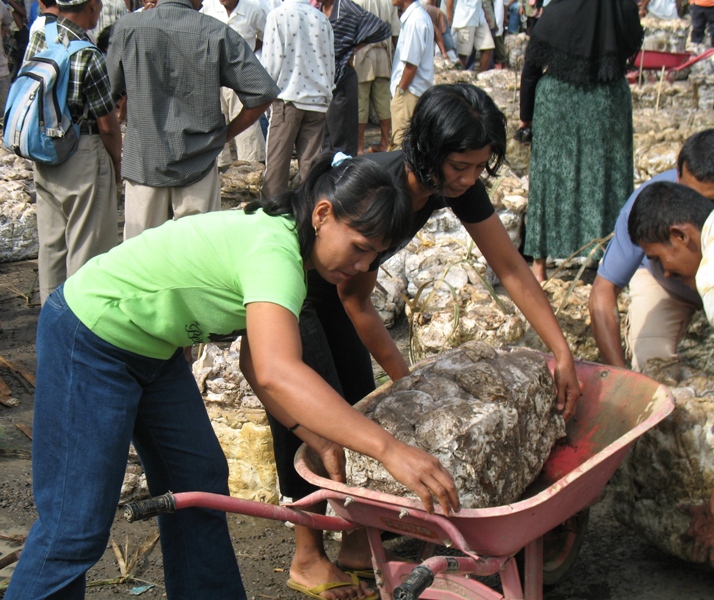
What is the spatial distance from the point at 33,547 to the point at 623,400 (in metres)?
1.78

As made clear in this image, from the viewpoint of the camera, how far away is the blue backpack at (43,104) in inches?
160

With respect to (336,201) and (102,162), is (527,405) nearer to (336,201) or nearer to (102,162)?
(336,201)

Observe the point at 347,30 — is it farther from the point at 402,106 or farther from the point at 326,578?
the point at 326,578

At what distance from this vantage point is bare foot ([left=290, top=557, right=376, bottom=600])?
9.57 ft

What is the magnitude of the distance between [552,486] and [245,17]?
5.81m

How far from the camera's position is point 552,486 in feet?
6.91

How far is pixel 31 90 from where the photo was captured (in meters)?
4.07

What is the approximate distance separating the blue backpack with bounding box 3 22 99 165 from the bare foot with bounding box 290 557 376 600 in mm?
2459

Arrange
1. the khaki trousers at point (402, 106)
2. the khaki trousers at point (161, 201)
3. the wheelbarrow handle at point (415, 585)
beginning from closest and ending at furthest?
the wheelbarrow handle at point (415, 585) < the khaki trousers at point (161, 201) < the khaki trousers at point (402, 106)

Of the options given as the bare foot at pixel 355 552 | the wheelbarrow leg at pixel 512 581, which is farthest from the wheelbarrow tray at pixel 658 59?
the wheelbarrow leg at pixel 512 581

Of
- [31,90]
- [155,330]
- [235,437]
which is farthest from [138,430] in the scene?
[31,90]

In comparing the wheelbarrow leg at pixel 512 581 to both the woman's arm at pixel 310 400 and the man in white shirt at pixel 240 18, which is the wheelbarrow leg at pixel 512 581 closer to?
the woman's arm at pixel 310 400

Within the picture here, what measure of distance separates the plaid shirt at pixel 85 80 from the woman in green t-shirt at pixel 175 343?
87.6 inches

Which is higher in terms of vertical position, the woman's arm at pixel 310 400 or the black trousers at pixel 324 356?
the woman's arm at pixel 310 400
